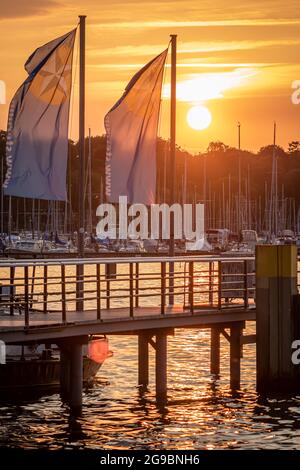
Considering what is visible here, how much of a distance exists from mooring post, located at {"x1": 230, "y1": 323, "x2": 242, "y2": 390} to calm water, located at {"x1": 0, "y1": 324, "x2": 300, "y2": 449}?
1.15 feet

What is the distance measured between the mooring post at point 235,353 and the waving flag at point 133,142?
417 cm

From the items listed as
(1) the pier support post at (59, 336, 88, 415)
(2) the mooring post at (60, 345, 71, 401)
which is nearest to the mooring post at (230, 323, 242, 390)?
(2) the mooring post at (60, 345, 71, 401)

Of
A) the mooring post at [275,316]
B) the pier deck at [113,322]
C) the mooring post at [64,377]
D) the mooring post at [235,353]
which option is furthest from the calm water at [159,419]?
the pier deck at [113,322]

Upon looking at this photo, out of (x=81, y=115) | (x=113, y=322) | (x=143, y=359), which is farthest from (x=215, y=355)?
(x=113, y=322)

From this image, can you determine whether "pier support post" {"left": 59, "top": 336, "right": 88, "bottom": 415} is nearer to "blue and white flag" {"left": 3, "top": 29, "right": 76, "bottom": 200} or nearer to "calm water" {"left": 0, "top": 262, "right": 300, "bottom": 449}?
"calm water" {"left": 0, "top": 262, "right": 300, "bottom": 449}

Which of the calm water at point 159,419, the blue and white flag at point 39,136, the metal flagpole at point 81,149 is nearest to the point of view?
the calm water at point 159,419

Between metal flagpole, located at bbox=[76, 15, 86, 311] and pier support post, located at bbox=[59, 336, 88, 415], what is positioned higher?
metal flagpole, located at bbox=[76, 15, 86, 311]

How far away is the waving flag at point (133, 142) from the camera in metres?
38.1

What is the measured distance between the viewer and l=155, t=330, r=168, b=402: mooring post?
37.2m

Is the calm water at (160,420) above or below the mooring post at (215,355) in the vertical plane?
below

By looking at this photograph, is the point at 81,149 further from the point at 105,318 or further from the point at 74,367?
the point at 74,367

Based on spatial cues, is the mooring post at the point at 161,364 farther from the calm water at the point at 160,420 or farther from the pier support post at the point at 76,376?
the pier support post at the point at 76,376
